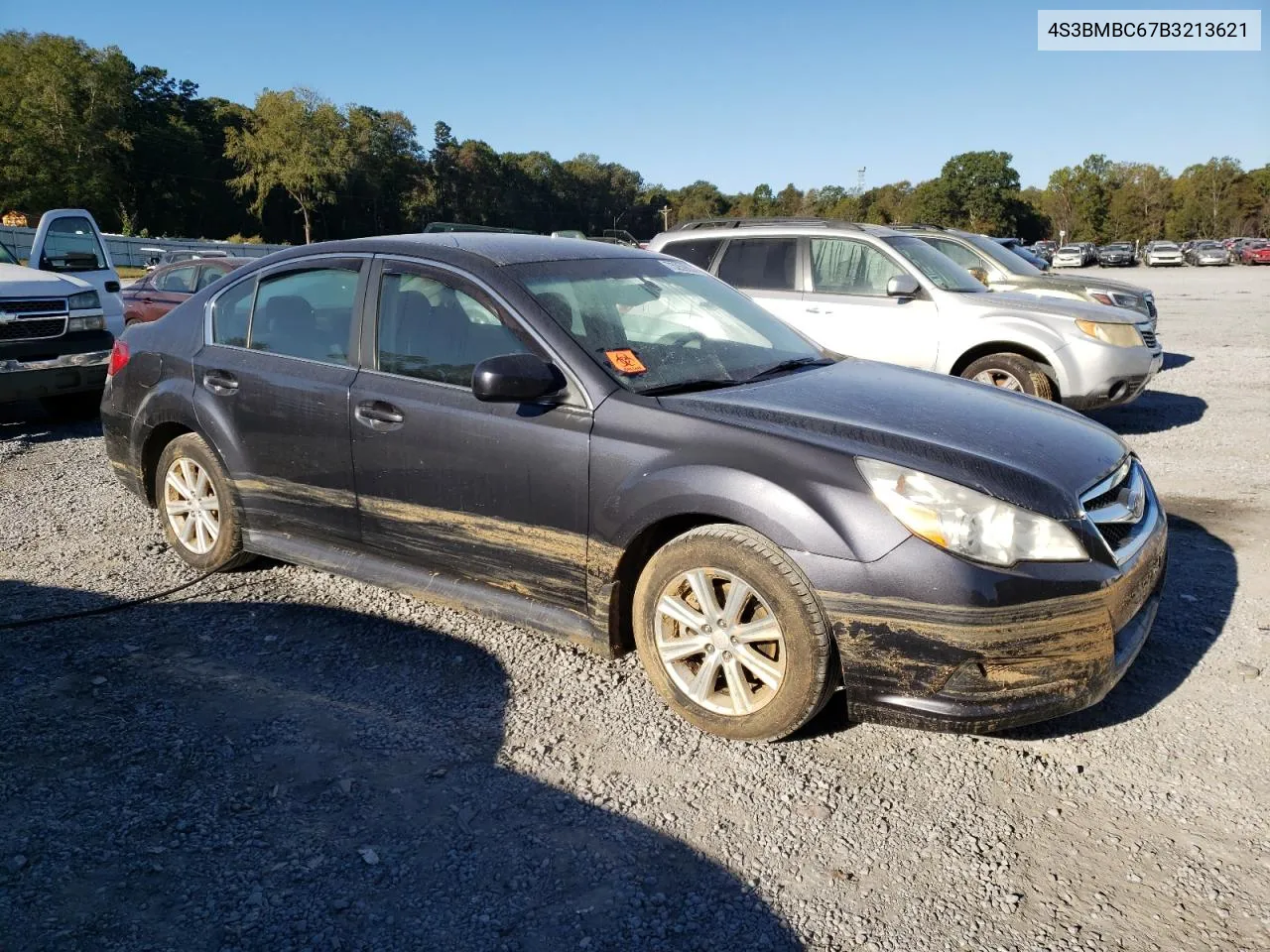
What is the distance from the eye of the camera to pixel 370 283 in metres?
4.30

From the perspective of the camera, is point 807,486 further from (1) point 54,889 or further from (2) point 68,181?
(2) point 68,181

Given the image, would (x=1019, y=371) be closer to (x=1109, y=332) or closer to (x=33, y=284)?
(x=1109, y=332)

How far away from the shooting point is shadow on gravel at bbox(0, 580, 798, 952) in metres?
2.48

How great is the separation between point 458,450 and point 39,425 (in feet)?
24.2

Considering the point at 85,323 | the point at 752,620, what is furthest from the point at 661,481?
the point at 85,323

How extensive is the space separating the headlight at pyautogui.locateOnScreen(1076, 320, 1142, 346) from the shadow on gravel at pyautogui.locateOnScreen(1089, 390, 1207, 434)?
1.00m

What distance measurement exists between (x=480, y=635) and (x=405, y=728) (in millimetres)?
844

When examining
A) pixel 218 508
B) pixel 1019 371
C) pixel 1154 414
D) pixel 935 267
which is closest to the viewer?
pixel 218 508

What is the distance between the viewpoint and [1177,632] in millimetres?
4285

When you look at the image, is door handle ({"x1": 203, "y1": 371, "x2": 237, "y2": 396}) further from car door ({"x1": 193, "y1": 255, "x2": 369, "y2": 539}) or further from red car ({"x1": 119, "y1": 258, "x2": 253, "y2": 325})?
red car ({"x1": 119, "y1": 258, "x2": 253, "y2": 325})

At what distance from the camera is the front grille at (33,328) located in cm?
824

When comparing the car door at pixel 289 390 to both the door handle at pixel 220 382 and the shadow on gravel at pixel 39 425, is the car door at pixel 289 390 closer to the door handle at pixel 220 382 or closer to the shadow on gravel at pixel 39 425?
the door handle at pixel 220 382

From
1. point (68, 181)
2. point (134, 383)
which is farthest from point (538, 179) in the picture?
point (134, 383)

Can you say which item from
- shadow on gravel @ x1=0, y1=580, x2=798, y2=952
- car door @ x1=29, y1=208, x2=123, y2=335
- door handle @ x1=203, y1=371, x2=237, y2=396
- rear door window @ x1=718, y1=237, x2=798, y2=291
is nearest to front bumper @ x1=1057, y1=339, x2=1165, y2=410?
rear door window @ x1=718, y1=237, x2=798, y2=291
